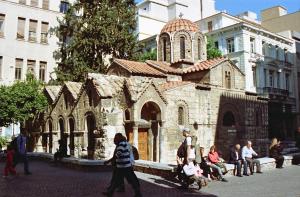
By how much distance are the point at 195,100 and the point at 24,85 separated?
36.4 ft

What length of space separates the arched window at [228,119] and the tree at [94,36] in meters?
12.3

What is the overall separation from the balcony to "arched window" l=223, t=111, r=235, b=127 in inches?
618

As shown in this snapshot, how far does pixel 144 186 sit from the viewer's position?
1116 cm

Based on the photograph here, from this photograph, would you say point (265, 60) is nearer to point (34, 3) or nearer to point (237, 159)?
point (34, 3)

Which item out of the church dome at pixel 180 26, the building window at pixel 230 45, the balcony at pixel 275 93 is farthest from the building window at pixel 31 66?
the balcony at pixel 275 93

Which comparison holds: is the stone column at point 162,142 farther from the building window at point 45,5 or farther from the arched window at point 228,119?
the building window at point 45,5

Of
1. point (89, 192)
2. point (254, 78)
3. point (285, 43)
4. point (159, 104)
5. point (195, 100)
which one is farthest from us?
point (285, 43)

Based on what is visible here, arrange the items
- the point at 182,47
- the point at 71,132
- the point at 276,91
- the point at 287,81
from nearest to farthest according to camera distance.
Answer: the point at 71,132 → the point at 182,47 → the point at 276,91 → the point at 287,81

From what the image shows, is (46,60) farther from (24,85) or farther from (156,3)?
(156,3)

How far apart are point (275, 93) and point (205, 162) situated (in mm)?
30137

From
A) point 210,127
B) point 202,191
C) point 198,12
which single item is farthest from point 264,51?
point 202,191

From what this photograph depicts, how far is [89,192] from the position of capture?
401 inches

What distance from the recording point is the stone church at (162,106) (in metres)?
19.2

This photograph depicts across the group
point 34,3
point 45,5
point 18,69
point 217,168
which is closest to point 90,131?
point 217,168
